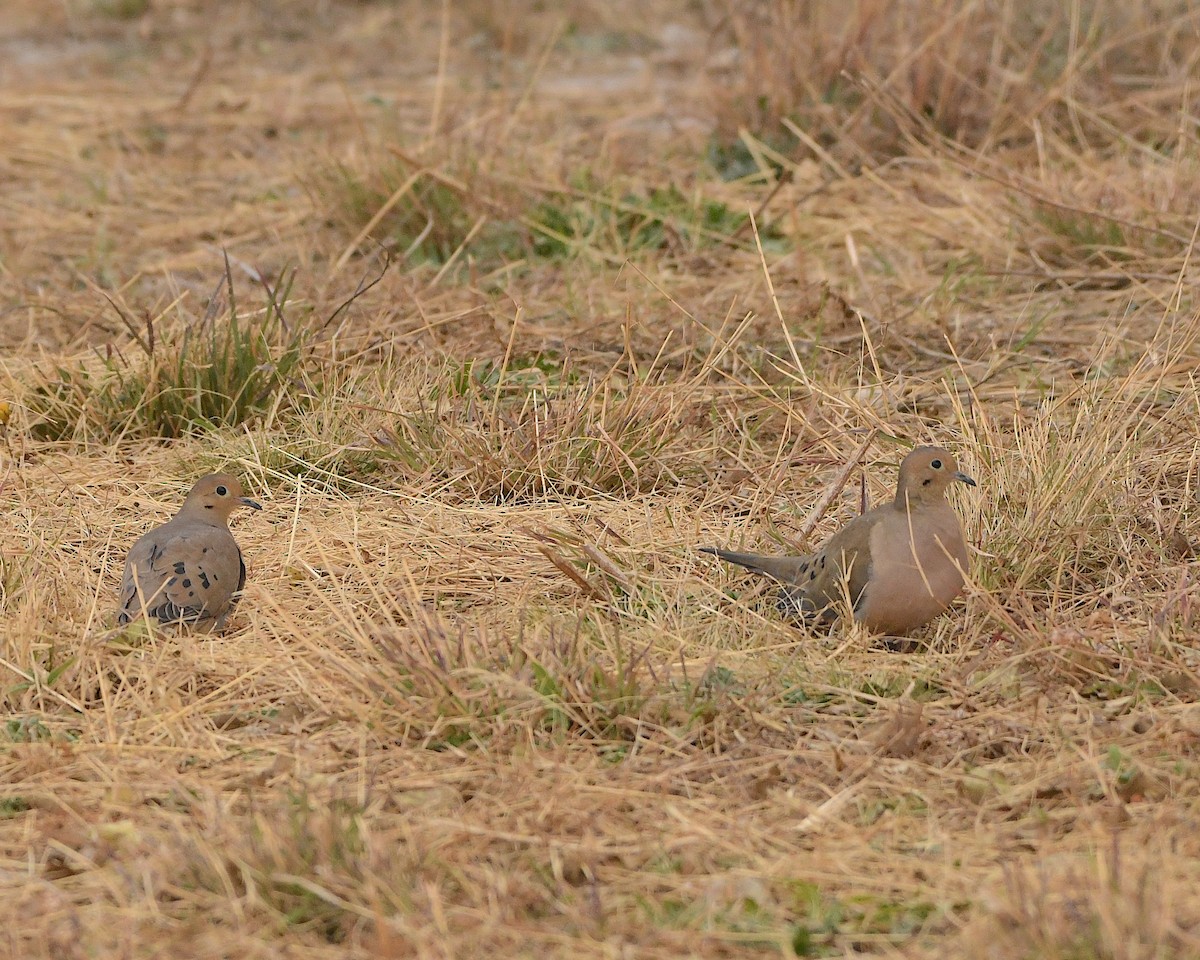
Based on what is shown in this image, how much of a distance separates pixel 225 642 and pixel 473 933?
4.60 ft

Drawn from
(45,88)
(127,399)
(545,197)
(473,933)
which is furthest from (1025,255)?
(45,88)

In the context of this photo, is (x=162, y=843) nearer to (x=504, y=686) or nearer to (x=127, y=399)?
(x=504, y=686)

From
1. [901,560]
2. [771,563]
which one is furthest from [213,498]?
[901,560]

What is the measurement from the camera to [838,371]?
5.59m

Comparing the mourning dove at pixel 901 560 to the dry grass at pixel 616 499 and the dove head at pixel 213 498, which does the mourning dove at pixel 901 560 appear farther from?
the dove head at pixel 213 498

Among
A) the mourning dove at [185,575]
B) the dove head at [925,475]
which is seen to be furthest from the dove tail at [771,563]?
the mourning dove at [185,575]

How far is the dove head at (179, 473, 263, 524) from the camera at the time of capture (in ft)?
14.2

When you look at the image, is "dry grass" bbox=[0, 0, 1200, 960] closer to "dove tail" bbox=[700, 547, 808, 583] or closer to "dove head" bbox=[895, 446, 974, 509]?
"dove tail" bbox=[700, 547, 808, 583]

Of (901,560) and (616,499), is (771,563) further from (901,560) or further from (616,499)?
(616,499)

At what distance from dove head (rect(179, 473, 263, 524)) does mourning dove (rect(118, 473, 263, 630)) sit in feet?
0.09

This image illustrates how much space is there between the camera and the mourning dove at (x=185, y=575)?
12.8 feet

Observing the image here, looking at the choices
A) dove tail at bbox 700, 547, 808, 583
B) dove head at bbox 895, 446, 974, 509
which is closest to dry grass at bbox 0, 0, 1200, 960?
dove tail at bbox 700, 547, 808, 583

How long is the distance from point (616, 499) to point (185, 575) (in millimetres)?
1337

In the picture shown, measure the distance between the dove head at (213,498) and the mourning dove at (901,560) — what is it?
57.5 inches
